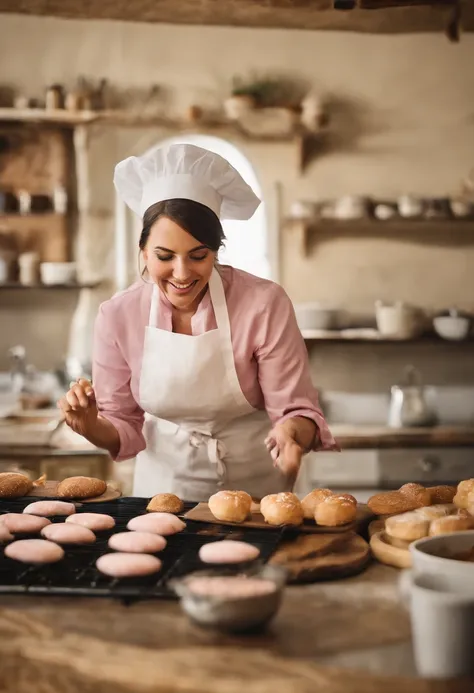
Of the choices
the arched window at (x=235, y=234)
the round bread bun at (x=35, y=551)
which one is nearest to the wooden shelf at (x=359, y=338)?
the arched window at (x=235, y=234)

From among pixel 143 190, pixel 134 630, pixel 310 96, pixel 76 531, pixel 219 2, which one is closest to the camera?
pixel 134 630

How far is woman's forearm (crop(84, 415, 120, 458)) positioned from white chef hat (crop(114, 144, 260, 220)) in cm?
62

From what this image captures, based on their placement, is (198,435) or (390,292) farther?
(390,292)

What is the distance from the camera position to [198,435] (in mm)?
2518

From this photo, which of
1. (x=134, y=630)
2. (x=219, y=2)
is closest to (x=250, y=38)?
(x=219, y=2)

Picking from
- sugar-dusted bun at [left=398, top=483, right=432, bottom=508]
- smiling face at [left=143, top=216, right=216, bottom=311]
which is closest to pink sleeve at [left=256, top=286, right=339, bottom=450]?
smiling face at [left=143, top=216, right=216, bottom=311]

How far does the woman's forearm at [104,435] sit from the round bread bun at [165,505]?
390 mm

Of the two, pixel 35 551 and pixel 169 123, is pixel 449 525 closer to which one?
pixel 35 551

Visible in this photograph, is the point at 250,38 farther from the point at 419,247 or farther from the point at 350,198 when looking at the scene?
the point at 419,247

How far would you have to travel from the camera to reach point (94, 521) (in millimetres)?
1770

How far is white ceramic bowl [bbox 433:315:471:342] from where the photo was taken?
15.6 ft

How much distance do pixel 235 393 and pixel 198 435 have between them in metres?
0.19

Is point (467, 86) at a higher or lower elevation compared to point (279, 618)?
higher

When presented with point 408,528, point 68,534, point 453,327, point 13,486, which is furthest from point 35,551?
→ point 453,327
